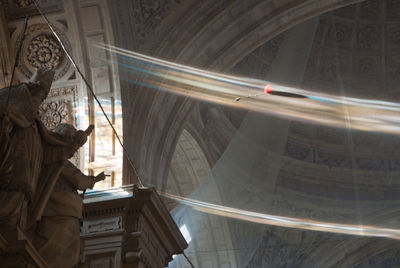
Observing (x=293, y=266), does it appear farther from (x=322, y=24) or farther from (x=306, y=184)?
(x=322, y=24)

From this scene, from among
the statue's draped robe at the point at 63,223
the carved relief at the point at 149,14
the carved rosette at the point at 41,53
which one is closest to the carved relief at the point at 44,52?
the carved rosette at the point at 41,53

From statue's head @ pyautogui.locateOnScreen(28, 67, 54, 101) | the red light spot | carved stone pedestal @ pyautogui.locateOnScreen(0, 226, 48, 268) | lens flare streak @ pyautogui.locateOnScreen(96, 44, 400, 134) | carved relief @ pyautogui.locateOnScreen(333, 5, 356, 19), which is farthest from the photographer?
carved relief @ pyautogui.locateOnScreen(333, 5, 356, 19)

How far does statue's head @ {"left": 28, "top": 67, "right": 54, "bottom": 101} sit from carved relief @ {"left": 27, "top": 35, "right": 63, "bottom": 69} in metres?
1.87

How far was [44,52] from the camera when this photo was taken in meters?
5.76

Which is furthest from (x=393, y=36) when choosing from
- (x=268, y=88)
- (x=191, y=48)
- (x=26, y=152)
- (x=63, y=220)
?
(x=26, y=152)

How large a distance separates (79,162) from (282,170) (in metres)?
3.94

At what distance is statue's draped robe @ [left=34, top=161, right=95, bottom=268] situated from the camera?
3537 millimetres

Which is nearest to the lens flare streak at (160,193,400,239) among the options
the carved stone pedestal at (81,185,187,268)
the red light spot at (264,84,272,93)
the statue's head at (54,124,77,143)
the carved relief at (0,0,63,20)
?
the red light spot at (264,84,272,93)

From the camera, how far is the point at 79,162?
5.55 meters

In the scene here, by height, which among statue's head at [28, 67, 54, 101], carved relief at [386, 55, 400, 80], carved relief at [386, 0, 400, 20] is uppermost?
carved relief at [386, 0, 400, 20]

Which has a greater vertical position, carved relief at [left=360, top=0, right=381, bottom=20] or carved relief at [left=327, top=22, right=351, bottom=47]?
carved relief at [left=360, top=0, right=381, bottom=20]

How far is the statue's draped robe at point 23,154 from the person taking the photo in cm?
330

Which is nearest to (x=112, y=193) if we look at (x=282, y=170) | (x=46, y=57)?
(x=46, y=57)

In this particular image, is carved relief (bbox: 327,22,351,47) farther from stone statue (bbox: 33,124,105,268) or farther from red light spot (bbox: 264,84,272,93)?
stone statue (bbox: 33,124,105,268)
